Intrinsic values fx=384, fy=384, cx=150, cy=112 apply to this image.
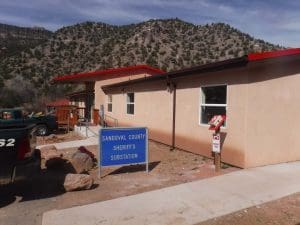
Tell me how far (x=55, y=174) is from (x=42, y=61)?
52340 millimetres

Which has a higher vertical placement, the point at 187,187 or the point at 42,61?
the point at 42,61

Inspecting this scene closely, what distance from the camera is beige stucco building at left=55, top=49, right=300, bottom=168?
9.57m

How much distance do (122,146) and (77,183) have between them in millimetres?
1803

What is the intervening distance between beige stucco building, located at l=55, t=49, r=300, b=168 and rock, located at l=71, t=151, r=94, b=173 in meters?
3.43

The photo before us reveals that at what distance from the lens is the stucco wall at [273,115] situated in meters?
9.64

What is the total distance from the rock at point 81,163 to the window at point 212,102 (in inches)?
144

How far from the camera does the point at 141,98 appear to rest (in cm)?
1752

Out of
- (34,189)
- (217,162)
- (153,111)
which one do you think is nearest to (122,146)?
(34,189)

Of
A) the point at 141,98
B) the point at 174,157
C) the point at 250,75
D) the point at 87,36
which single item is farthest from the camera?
the point at 87,36

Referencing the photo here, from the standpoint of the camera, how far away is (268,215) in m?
6.22

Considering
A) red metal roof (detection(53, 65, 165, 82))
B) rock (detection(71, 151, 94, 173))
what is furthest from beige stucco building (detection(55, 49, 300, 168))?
red metal roof (detection(53, 65, 165, 82))

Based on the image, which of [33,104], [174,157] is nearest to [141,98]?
[174,157]

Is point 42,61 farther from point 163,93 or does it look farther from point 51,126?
point 163,93

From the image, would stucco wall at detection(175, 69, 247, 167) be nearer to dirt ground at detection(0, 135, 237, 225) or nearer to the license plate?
dirt ground at detection(0, 135, 237, 225)
